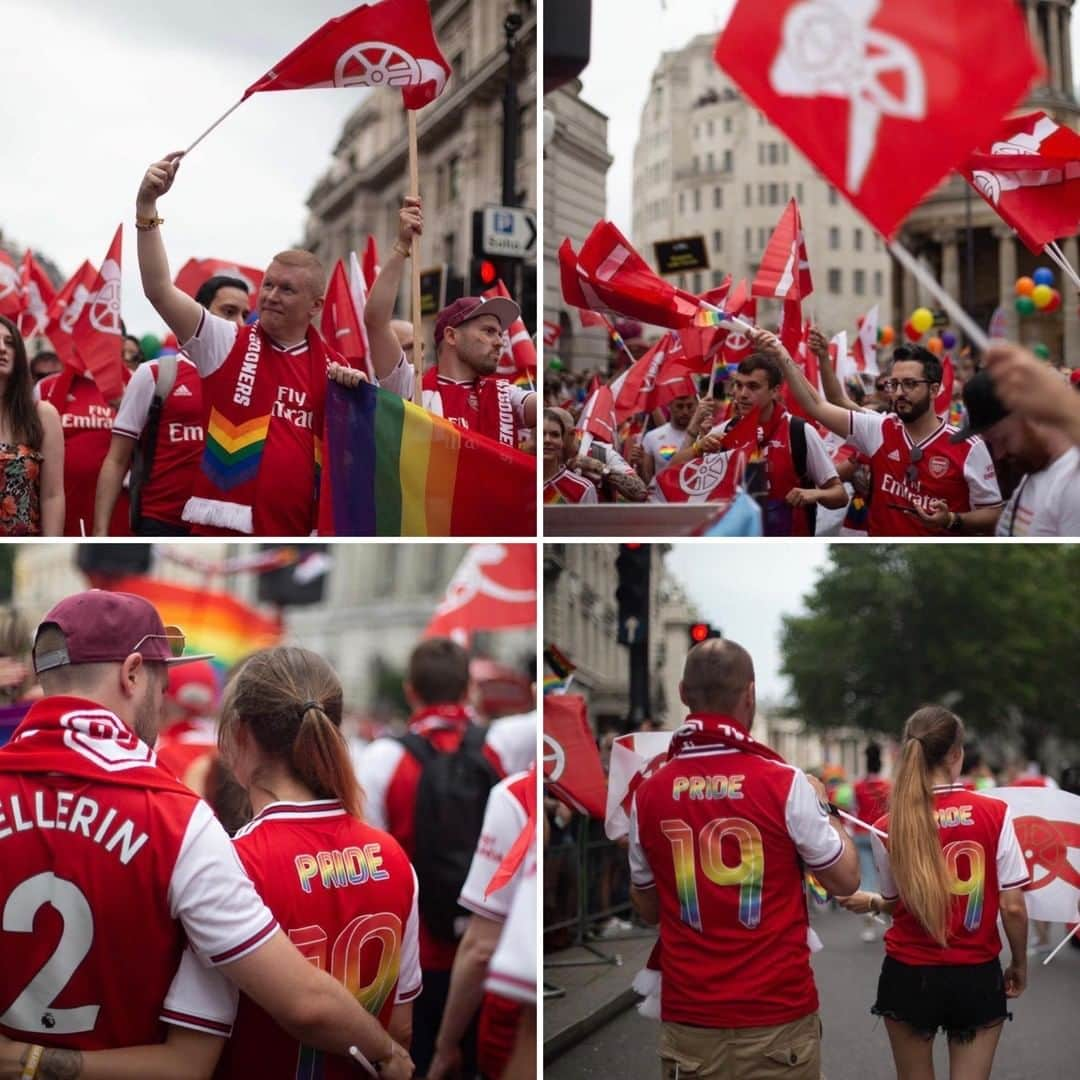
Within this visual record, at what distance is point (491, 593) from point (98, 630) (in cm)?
225

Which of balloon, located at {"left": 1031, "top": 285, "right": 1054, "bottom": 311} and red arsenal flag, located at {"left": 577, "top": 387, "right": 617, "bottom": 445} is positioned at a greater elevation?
balloon, located at {"left": 1031, "top": 285, "right": 1054, "bottom": 311}

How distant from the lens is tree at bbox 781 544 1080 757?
5652 millimetres

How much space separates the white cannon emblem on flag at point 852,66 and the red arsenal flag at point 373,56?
2.00 metres

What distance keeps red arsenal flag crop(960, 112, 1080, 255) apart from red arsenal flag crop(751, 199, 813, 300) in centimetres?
103

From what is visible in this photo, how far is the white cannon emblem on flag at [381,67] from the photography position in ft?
17.6

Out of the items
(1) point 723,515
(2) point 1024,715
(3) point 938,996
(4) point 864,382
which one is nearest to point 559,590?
(1) point 723,515

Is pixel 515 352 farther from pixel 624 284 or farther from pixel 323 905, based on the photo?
pixel 323 905

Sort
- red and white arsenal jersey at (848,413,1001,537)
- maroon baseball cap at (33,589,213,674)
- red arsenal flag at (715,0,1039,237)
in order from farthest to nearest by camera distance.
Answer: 1. red and white arsenal jersey at (848,413,1001,537)
2. red arsenal flag at (715,0,1039,237)
3. maroon baseball cap at (33,589,213,674)

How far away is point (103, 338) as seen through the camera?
6977 millimetres

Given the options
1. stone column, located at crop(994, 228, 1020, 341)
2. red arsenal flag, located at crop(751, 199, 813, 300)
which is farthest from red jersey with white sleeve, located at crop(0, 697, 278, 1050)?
stone column, located at crop(994, 228, 1020, 341)

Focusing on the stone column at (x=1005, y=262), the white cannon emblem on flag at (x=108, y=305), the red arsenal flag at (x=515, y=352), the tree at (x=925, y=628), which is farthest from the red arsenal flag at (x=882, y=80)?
the stone column at (x=1005, y=262)

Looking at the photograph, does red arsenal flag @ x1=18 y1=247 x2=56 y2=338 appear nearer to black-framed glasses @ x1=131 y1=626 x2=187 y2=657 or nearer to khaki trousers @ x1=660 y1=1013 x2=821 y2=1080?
black-framed glasses @ x1=131 y1=626 x2=187 y2=657

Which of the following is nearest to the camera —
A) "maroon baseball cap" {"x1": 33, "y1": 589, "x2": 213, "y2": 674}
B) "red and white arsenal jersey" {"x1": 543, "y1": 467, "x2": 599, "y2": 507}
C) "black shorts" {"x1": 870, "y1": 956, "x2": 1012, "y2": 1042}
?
"maroon baseball cap" {"x1": 33, "y1": 589, "x2": 213, "y2": 674}

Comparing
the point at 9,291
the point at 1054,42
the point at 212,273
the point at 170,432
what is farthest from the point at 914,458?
the point at 1054,42
